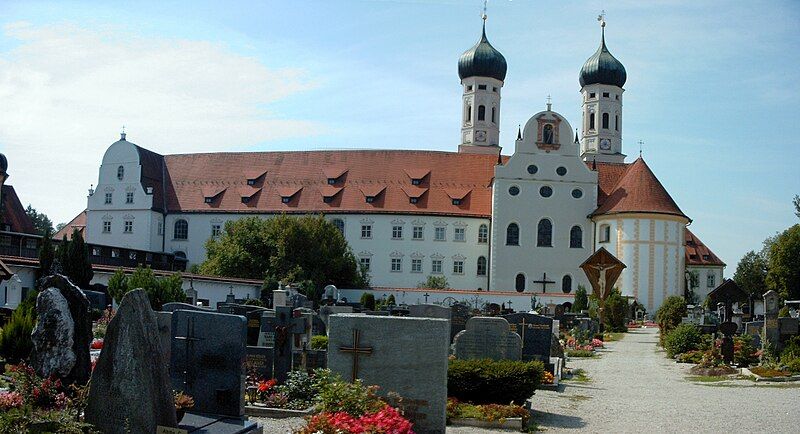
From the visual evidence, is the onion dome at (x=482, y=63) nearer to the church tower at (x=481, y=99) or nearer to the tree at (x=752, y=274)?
the church tower at (x=481, y=99)

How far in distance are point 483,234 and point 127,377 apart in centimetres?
5466

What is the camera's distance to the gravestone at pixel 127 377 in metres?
7.70

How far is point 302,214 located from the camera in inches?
2431

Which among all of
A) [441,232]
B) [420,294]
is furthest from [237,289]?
[441,232]

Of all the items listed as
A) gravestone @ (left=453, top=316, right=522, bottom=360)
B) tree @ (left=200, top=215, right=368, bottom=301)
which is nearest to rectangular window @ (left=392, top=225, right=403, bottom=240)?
tree @ (left=200, top=215, right=368, bottom=301)

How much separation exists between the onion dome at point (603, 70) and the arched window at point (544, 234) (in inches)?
840

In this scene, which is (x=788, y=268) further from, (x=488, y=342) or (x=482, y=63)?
(x=488, y=342)

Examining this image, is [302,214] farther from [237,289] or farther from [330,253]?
[237,289]

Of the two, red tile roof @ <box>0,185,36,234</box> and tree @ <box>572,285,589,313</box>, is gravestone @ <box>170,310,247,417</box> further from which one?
red tile roof @ <box>0,185,36,234</box>

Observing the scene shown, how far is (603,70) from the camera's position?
76875 millimetres

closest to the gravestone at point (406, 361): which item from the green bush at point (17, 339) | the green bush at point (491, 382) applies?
the green bush at point (491, 382)

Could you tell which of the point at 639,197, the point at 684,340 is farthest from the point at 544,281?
the point at 684,340

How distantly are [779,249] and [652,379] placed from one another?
164 ft

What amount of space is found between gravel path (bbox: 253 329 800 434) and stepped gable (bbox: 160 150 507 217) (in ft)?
130
